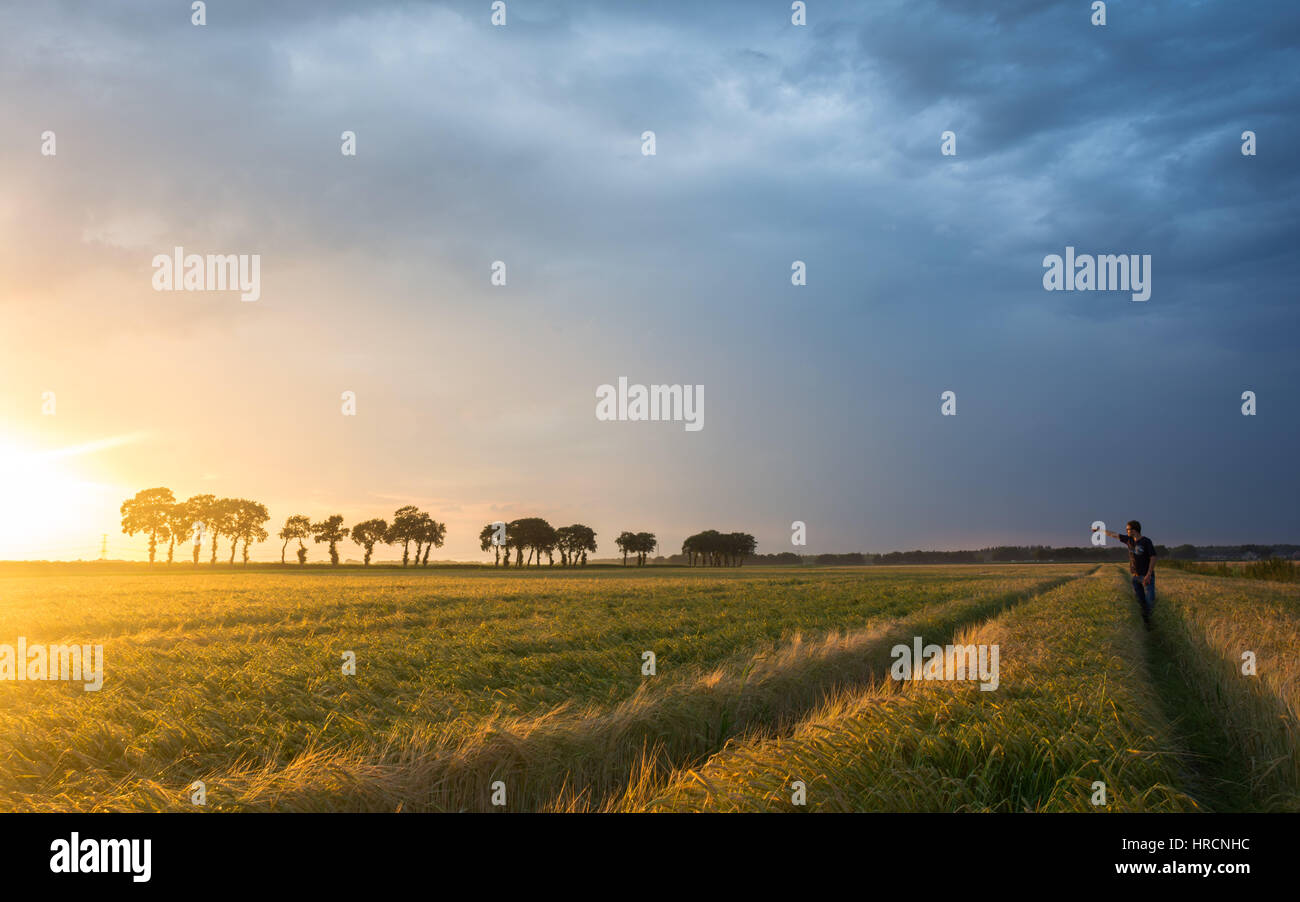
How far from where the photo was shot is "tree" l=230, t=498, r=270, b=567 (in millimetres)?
147500

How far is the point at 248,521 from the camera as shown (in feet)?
487

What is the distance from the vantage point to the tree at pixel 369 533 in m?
160

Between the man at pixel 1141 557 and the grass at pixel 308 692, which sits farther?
the man at pixel 1141 557

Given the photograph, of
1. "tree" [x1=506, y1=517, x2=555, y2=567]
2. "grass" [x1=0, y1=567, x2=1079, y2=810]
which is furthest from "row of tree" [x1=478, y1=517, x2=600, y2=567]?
"grass" [x1=0, y1=567, x2=1079, y2=810]

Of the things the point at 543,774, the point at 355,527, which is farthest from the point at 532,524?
the point at 543,774

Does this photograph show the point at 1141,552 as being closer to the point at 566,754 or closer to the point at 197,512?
the point at 566,754

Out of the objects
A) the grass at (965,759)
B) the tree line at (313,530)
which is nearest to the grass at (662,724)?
the grass at (965,759)

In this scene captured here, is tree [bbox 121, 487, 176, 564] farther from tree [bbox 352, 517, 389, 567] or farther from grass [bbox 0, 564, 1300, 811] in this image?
grass [bbox 0, 564, 1300, 811]

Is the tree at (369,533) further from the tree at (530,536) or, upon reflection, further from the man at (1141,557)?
the man at (1141,557)

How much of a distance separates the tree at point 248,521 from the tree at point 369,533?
1885 centimetres

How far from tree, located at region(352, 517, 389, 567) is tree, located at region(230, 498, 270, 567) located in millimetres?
18853

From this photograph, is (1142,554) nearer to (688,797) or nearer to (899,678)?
(899,678)

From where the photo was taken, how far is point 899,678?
13766 millimetres
